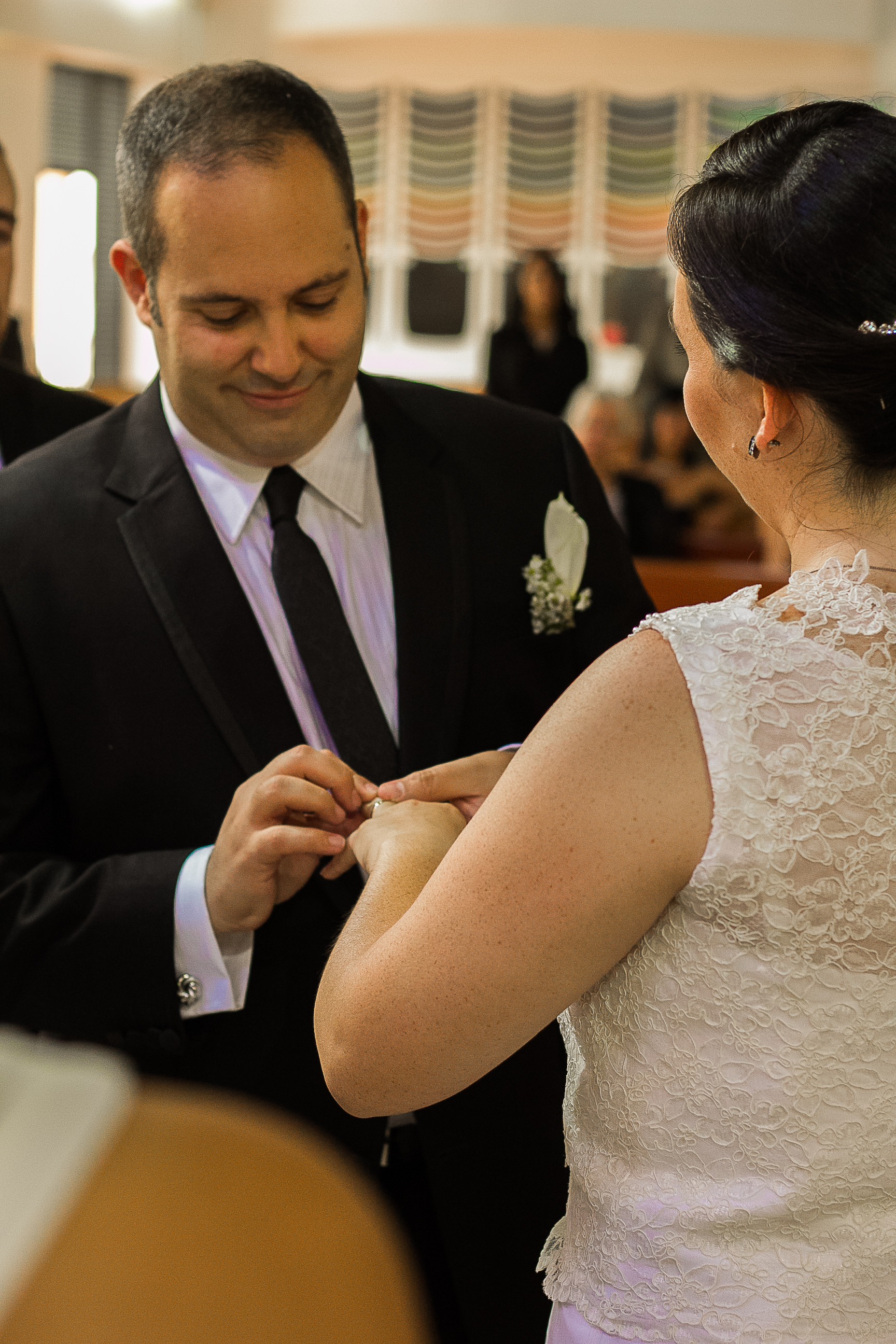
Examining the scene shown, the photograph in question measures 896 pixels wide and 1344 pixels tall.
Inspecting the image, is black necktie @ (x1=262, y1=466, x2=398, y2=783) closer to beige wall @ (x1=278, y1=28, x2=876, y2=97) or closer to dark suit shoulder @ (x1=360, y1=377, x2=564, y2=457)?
dark suit shoulder @ (x1=360, y1=377, x2=564, y2=457)

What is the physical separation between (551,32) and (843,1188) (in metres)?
10.8

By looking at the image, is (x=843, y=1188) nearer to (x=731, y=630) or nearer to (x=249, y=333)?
(x=731, y=630)

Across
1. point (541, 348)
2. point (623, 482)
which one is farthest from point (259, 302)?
point (541, 348)

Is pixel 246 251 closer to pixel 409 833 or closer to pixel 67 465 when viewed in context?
pixel 67 465

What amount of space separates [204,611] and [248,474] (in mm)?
232

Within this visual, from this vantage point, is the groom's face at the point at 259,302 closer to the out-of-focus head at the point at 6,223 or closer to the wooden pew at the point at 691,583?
the out-of-focus head at the point at 6,223

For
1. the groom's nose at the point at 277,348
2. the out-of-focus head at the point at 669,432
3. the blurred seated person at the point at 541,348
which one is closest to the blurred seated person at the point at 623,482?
the blurred seated person at the point at 541,348

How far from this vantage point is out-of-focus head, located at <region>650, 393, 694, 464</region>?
28.6ft

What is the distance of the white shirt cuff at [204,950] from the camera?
1.76 meters

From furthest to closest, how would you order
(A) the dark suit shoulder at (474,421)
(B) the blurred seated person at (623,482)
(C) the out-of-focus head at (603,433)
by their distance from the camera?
(C) the out-of-focus head at (603,433)
(B) the blurred seated person at (623,482)
(A) the dark suit shoulder at (474,421)

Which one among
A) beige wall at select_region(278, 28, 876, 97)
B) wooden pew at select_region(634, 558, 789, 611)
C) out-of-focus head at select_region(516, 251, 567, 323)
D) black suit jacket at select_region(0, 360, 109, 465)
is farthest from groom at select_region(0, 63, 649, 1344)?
beige wall at select_region(278, 28, 876, 97)

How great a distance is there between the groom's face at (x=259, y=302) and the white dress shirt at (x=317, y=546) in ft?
0.14

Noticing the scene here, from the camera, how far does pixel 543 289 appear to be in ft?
27.8

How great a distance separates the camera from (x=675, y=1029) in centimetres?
119
